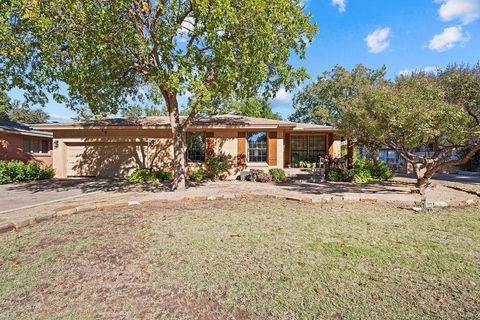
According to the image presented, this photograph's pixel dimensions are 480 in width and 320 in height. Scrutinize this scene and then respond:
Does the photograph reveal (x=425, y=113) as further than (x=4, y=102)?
No

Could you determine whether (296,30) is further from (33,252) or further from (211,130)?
(33,252)

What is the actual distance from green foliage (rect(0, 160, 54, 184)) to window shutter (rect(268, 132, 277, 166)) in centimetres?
1211

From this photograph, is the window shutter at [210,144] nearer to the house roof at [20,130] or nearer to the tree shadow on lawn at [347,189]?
the tree shadow on lawn at [347,189]

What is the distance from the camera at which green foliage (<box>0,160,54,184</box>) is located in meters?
14.7

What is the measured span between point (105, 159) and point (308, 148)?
1326 centimetres

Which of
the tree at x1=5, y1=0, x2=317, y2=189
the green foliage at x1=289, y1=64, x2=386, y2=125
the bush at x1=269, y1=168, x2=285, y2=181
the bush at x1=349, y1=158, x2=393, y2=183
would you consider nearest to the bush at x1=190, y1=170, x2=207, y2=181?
the bush at x1=269, y1=168, x2=285, y2=181

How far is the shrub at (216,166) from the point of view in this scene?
52.7ft

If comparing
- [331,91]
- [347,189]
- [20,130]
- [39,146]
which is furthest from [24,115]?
[347,189]

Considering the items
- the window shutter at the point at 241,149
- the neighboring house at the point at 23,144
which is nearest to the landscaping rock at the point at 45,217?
the window shutter at the point at 241,149

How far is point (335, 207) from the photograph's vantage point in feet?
28.3

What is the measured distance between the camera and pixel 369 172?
15805 millimetres

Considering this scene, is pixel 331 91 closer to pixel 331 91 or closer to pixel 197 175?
pixel 331 91

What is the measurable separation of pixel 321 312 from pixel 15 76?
13.2 meters

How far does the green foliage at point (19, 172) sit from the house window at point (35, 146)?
3.74m
